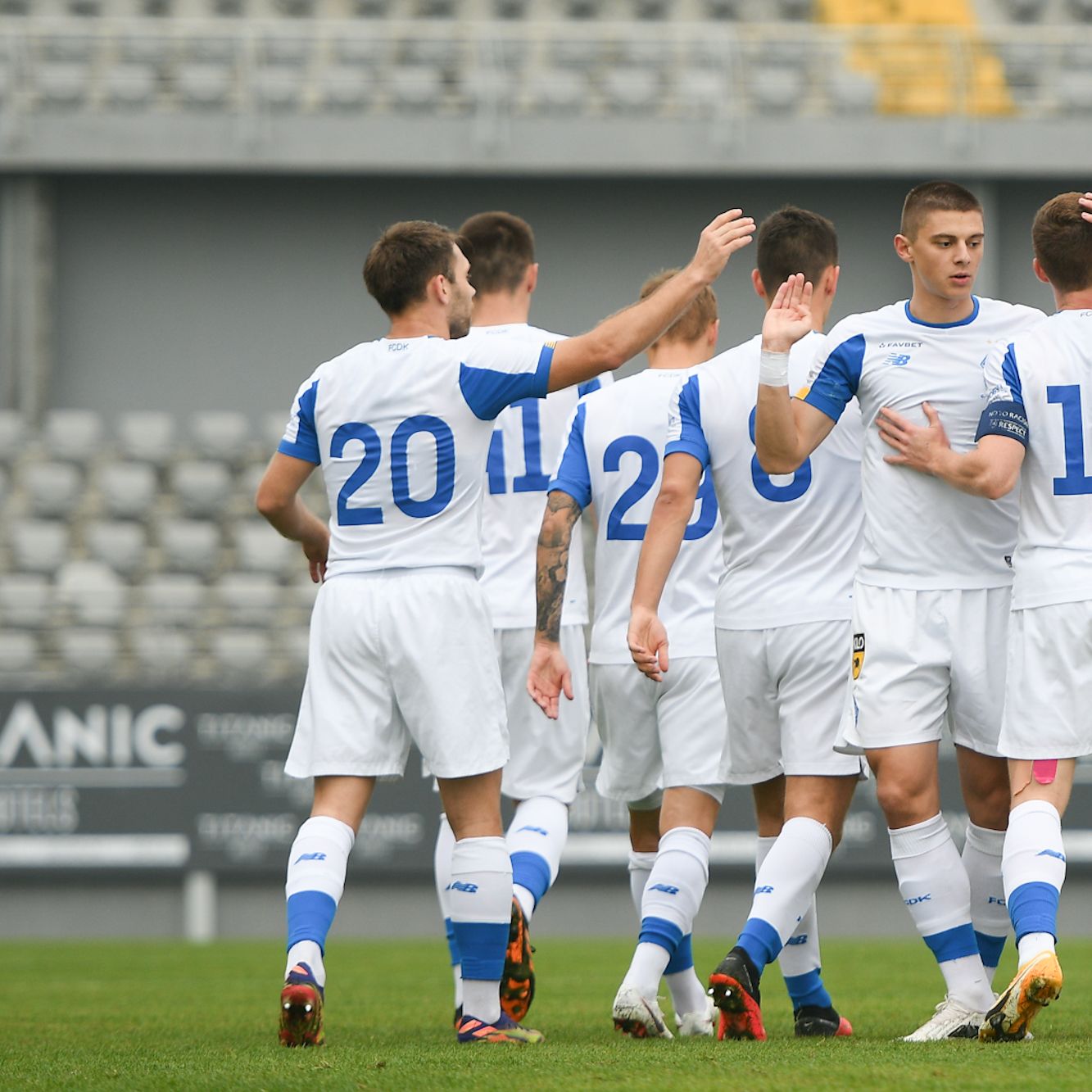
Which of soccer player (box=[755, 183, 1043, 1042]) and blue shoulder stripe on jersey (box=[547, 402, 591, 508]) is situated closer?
soccer player (box=[755, 183, 1043, 1042])

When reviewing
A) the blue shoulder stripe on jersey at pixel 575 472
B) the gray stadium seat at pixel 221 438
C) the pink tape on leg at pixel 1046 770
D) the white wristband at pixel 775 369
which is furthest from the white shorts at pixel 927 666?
the gray stadium seat at pixel 221 438

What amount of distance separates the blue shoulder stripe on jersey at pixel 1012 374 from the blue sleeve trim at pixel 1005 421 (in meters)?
0.02

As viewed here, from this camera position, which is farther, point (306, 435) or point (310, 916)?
point (306, 435)

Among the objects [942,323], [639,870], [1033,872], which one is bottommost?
[639,870]

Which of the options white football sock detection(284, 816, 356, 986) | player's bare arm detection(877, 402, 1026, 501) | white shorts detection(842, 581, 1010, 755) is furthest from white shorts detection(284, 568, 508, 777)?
player's bare arm detection(877, 402, 1026, 501)

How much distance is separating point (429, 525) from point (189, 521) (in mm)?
11243

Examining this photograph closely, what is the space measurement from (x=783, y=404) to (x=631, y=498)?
46.5 inches

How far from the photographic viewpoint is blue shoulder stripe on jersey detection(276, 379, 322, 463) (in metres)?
4.93

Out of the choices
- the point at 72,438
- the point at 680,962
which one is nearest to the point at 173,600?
the point at 72,438

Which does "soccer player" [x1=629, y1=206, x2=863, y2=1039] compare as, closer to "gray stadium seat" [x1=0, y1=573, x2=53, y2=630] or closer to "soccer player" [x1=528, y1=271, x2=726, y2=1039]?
"soccer player" [x1=528, y1=271, x2=726, y2=1039]

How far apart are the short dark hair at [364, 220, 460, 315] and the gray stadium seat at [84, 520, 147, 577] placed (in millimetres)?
10461

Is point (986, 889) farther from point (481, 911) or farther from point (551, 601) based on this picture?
point (551, 601)

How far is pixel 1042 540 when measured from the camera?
4449mm

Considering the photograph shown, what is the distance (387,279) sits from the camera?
4.94 meters
